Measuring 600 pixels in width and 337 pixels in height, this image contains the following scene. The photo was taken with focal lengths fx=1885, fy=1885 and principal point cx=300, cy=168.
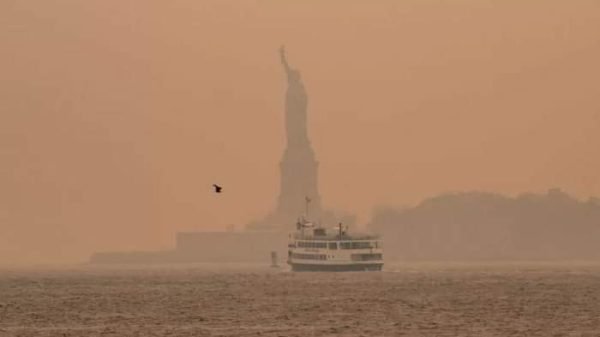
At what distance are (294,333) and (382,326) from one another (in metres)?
11.8

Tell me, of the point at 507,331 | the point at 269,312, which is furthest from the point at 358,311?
the point at 507,331

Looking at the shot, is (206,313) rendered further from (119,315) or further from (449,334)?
(449,334)

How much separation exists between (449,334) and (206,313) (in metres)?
42.0

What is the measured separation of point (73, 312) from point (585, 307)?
50357mm

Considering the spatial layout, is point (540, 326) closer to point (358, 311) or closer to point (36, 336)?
point (358, 311)

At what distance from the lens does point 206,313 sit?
17888 centimetres

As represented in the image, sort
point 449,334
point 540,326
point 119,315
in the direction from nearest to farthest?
point 449,334, point 540,326, point 119,315

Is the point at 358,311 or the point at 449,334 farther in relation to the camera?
the point at 358,311

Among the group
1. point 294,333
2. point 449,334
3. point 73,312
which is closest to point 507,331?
point 449,334

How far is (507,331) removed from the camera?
481 ft

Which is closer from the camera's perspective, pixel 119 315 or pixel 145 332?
pixel 145 332

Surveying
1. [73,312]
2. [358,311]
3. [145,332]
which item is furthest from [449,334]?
[73,312]

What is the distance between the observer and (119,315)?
17812 centimetres

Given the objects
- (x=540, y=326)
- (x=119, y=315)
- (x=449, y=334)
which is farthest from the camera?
(x=119, y=315)
